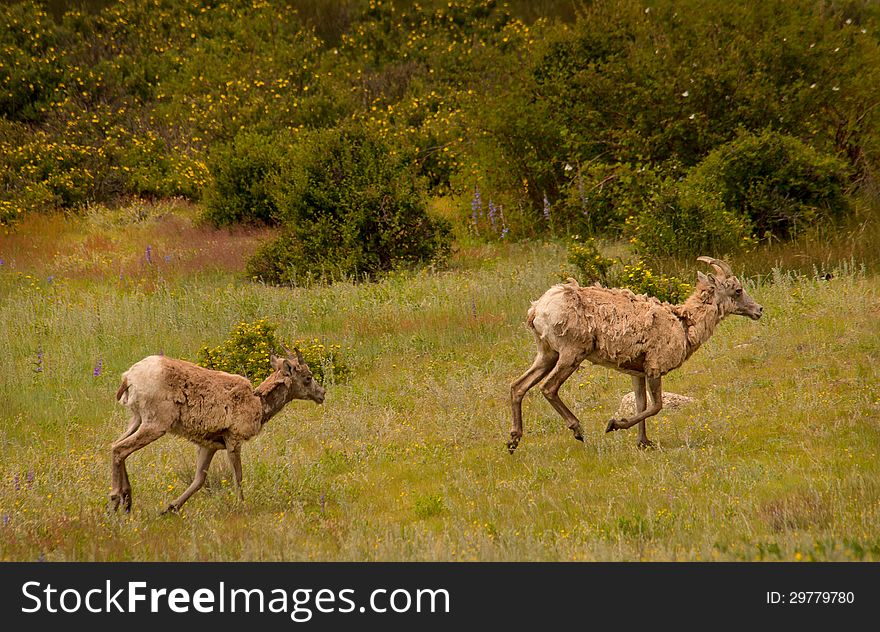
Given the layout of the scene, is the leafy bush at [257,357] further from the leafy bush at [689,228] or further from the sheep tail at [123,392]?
the leafy bush at [689,228]

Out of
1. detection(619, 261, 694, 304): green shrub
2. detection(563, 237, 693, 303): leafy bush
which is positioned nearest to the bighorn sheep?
detection(563, 237, 693, 303): leafy bush

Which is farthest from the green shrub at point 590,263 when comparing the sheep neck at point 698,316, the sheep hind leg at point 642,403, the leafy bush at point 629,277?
the sheep hind leg at point 642,403

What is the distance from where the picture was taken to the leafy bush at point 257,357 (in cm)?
1296

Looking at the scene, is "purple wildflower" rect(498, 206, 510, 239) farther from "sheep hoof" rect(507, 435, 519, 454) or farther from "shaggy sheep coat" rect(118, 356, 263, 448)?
"shaggy sheep coat" rect(118, 356, 263, 448)

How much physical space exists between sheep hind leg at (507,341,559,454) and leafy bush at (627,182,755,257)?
8.86m

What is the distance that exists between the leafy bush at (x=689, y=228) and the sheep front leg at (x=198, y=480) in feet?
37.1

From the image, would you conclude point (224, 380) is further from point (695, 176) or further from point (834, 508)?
point (695, 176)

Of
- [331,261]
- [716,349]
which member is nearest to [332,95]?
[331,261]

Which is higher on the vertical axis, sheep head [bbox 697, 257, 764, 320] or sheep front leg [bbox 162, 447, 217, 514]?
sheep head [bbox 697, 257, 764, 320]

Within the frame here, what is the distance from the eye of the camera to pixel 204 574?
6.00 meters

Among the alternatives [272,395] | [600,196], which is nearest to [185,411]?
[272,395]

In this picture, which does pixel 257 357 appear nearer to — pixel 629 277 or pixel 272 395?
pixel 272 395

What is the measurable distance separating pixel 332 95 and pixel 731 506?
33853 mm

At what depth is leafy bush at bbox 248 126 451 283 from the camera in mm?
20656
